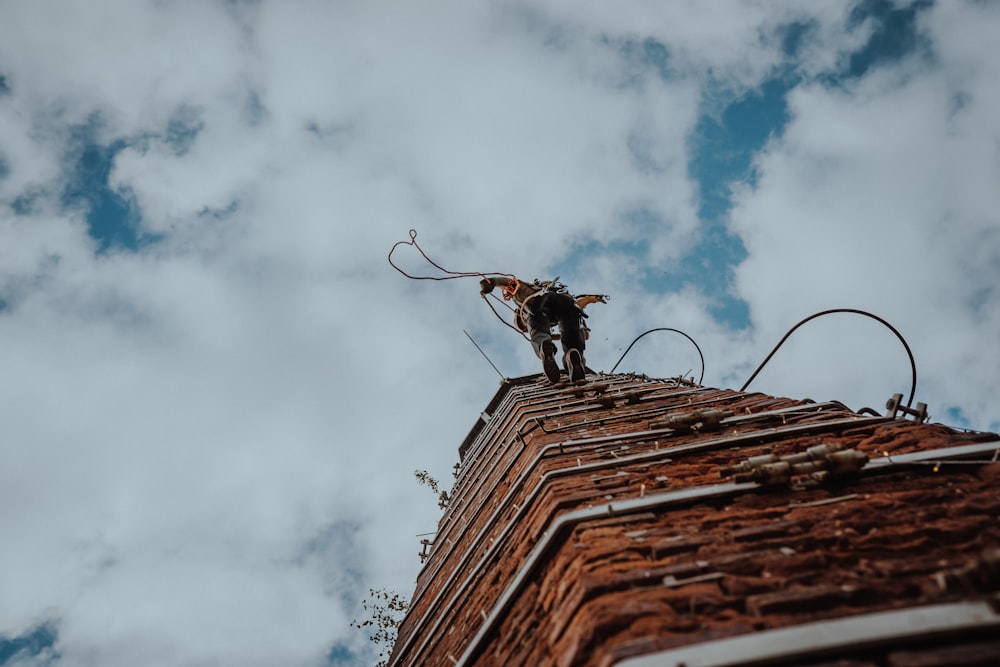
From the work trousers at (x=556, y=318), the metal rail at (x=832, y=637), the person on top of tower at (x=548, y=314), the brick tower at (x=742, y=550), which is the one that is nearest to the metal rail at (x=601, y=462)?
the brick tower at (x=742, y=550)

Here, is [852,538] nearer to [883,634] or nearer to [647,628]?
[883,634]

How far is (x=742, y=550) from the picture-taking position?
2287 mm

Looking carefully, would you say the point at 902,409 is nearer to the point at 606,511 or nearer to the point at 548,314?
the point at 606,511

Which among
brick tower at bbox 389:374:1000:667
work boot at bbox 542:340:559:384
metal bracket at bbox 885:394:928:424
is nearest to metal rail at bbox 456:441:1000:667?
brick tower at bbox 389:374:1000:667

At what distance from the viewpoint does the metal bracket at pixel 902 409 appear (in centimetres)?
323

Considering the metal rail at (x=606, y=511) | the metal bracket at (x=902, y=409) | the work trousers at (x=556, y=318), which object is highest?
the work trousers at (x=556, y=318)

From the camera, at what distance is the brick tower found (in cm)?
170

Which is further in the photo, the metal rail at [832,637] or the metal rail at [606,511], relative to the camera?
the metal rail at [606,511]

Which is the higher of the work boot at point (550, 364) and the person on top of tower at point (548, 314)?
the person on top of tower at point (548, 314)

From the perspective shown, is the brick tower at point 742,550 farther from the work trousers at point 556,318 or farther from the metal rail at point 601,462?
the work trousers at point 556,318

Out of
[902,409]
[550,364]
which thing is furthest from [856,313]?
[550,364]

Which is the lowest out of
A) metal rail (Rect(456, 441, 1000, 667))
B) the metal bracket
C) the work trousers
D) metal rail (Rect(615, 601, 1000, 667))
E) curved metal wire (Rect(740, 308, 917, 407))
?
metal rail (Rect(615, 601, 1000, 667))

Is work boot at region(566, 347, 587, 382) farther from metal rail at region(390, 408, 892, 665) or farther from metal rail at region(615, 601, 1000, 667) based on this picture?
metal rail at region(615, 601, 1000, 667)

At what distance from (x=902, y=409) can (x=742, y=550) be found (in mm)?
1784
